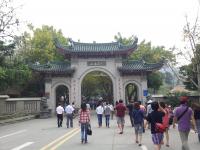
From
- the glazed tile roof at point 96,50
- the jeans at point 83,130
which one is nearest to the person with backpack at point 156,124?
the jeans at point 83,130

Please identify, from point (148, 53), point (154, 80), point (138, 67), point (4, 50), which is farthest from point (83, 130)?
point (148, 53)

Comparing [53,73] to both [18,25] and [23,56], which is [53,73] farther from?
[18,25]

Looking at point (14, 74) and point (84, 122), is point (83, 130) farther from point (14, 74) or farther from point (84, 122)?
point (14, 74)

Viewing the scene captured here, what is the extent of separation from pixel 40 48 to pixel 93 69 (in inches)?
534

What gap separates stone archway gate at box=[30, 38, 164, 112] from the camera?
46.8 meters

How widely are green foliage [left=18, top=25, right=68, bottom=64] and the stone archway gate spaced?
30.8 feet

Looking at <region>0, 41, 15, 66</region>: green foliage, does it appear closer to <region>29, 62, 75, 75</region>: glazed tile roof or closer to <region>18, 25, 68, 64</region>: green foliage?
<region>29, 62, 75, 75</region>: glazed tile roof

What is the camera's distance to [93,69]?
155ft

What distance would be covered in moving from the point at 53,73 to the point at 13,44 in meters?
13.9

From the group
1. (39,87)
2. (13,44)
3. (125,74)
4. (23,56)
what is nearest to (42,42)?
(23,56)

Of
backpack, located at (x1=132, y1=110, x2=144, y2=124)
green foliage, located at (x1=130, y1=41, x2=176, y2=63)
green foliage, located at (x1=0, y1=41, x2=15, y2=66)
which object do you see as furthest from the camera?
green foliage, located at (x1=130, y1=41, x2=176, y2=63)

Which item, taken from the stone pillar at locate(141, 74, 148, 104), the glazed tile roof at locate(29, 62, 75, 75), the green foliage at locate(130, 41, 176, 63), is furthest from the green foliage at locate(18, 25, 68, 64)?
the stone pillar at locate(141, 74, 148, 104)

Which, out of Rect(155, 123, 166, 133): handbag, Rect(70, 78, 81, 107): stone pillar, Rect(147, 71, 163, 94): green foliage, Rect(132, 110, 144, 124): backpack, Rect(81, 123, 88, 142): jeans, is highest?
Rect(147, 71, 163, 94): green foliage

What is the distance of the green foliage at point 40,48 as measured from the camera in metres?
56.9
